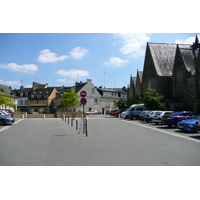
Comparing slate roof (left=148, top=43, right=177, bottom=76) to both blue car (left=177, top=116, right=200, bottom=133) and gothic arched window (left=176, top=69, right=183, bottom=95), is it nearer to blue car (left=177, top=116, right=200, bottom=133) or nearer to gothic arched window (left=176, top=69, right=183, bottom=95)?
gothic arched window (left=176, top=69, right=183, bottom=95)

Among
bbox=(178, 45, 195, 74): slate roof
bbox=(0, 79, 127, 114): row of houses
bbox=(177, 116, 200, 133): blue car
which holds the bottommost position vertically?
bbox=(177, 116, 200, 133): blue car

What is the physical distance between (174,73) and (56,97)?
44.3 m

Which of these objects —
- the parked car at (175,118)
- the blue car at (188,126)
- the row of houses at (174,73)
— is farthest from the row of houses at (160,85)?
the blue car at (188,126)

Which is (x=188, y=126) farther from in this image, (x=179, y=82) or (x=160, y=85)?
(x=160, y=85)

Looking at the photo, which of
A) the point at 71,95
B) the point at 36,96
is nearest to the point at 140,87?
the point at 71,95

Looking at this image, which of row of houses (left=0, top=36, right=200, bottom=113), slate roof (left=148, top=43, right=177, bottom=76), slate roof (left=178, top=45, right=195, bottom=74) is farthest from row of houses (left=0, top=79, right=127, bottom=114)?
slate roof (left=178, top=45, right=195, bottom=74)

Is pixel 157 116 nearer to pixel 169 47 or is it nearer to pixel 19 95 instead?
pixel 169 47

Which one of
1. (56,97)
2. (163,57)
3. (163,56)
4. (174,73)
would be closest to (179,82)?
(174,73)

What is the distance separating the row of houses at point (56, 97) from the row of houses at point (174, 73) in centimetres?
1317

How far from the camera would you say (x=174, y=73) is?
45.2 meters

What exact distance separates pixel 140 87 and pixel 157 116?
38658 millimetres

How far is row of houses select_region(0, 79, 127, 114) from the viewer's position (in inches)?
2744

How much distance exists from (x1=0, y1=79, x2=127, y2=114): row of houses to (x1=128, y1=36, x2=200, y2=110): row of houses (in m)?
13.2

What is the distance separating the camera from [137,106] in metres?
39.8
